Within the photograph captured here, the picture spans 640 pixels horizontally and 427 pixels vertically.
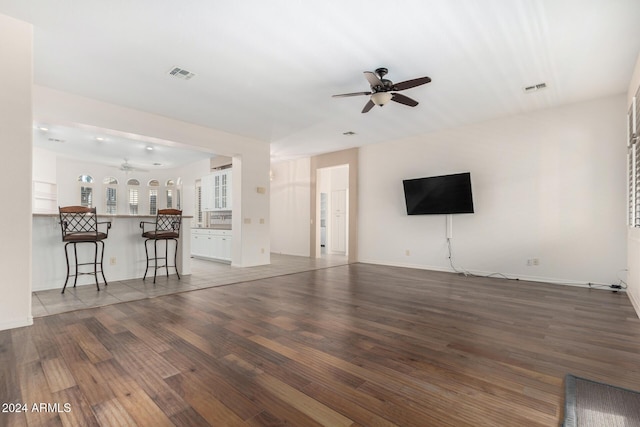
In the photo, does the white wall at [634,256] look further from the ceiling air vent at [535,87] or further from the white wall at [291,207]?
the white wall at [291,207]

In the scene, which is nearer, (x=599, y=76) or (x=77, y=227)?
(x=599, y=76)

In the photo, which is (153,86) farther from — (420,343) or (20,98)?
(420,343)

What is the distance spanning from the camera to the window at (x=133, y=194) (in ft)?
39.2

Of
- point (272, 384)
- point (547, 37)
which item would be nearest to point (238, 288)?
point (272, 384)

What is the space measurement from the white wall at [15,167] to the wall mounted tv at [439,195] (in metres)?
5.82

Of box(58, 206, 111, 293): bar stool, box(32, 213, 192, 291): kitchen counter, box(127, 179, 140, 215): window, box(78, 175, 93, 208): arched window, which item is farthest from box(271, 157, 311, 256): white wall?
box(78, 175, 93, 208): arched window

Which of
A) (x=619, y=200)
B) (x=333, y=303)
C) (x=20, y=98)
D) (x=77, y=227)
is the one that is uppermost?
(x=20, y=98)

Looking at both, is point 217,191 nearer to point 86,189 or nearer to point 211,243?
point 211,243

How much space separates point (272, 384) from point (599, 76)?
17.0 ft

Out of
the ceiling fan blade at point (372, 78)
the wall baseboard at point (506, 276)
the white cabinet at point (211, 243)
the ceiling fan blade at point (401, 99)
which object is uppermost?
the ceiling fan blade at point (372, 78)

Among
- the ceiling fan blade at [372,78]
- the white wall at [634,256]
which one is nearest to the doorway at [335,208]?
the ceiling fan blade at [372,78]

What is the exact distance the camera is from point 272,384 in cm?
183

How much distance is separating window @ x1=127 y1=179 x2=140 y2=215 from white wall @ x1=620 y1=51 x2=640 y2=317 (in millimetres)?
13793

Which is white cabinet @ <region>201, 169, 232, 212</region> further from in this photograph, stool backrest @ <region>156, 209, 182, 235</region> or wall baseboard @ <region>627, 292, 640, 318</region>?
wall baseboard @ <region>627, 292, 640, 318</region>
